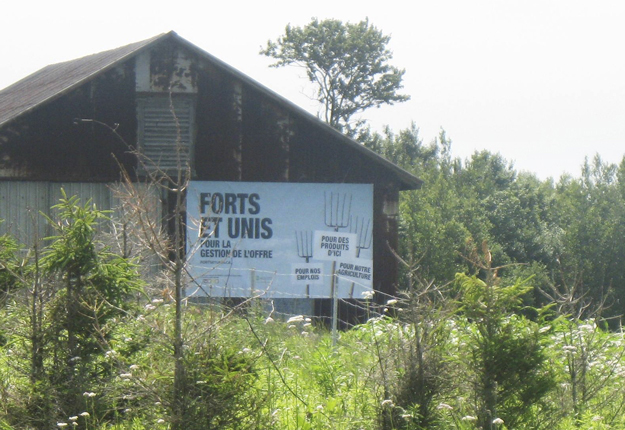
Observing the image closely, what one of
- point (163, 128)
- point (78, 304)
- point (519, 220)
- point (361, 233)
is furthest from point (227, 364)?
point (519, 220)

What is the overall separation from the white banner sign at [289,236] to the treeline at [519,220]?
30546 mm

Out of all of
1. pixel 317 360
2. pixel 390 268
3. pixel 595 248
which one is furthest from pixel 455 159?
pixel 317 360

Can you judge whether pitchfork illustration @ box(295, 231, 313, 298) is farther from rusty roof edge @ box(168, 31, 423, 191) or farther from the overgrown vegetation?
the overgrown vegetation

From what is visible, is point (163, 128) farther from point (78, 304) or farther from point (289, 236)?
point (78, 304)

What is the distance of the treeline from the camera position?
5019 centimetres

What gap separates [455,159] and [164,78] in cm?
5412

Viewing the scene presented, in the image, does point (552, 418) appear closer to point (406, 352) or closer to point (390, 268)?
point (406, 352)

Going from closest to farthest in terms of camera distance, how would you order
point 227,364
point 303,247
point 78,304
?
point 227,364
point 78,304
point 303,247

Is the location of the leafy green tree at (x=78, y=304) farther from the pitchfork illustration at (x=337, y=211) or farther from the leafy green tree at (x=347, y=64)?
the leafy green tree at (x=347, y=64)

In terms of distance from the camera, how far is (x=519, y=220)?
187 ft

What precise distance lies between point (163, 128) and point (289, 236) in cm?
300

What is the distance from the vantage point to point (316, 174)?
16859 millimetres

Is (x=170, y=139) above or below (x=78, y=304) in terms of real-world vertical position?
above

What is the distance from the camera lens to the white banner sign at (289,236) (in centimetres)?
1652
